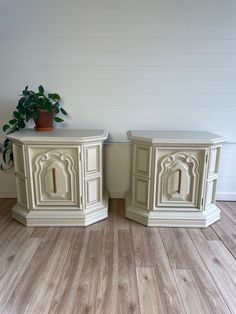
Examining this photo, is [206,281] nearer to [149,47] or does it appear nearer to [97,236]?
[97,236]

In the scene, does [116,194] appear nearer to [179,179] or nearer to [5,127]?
[179,179]

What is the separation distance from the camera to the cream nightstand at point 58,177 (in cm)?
214

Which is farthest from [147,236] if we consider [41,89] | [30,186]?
[41,89]

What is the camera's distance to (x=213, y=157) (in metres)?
2.28

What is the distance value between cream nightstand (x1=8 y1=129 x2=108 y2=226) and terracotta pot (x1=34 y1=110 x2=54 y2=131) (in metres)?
0.13

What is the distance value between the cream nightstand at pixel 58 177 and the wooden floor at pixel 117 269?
0.44 ft

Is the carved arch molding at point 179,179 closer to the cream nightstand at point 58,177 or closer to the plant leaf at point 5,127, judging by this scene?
the cream nightstand at point 58,177

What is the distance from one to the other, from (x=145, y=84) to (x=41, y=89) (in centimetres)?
112

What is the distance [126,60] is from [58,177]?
4.75 feet

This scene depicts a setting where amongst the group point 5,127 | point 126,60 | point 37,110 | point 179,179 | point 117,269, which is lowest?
point 117,269

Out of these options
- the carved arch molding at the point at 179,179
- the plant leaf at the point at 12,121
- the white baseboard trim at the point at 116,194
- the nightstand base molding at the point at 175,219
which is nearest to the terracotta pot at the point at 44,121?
the plant leaf at the point at 12,121

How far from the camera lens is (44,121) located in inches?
93.4

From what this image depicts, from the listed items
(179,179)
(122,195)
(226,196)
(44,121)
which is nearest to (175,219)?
(179,179)

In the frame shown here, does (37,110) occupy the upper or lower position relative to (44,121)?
upper
